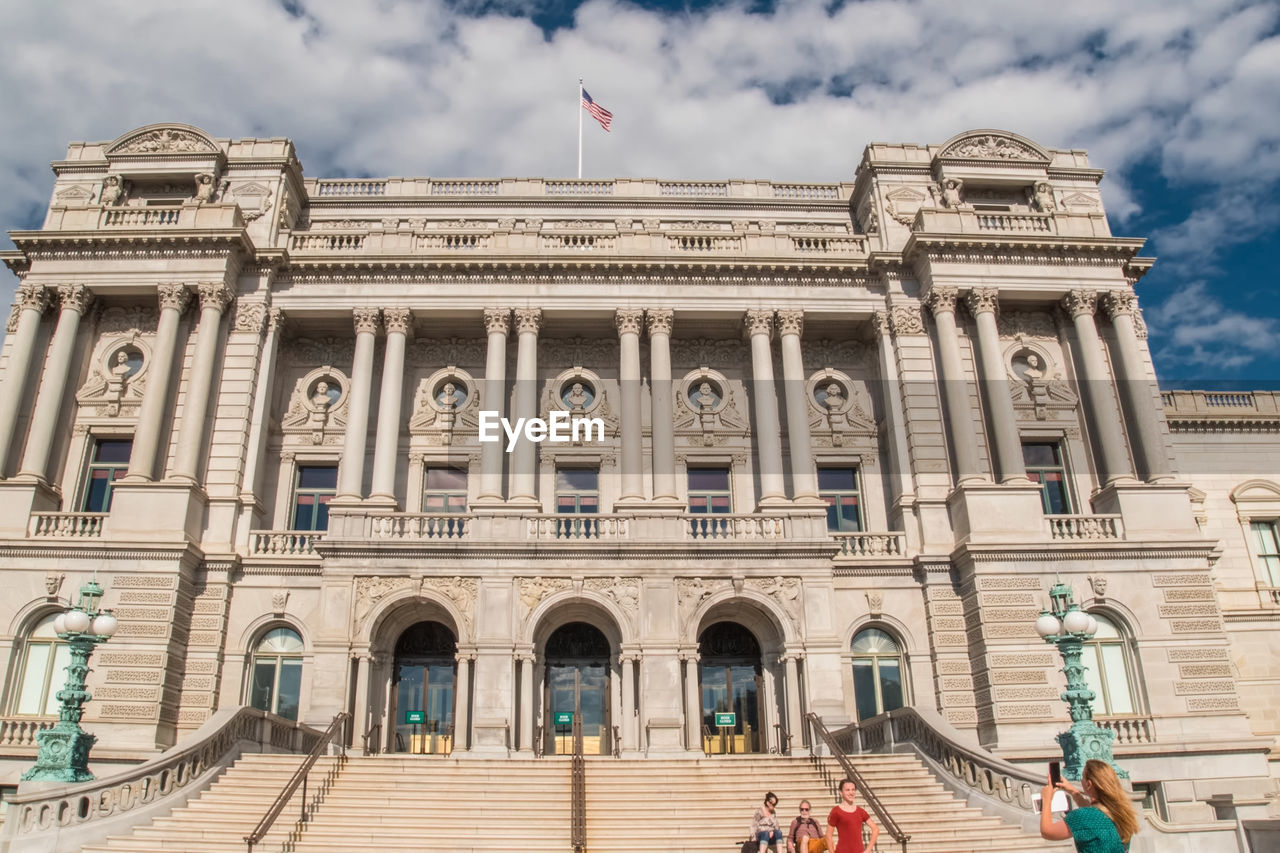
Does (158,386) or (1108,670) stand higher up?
(158,386)

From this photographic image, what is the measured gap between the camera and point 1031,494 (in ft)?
91.4

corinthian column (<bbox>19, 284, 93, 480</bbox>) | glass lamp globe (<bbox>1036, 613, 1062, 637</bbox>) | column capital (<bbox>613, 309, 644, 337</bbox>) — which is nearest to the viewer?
glass lamp globe (<bbox>1036, 613, 1062, 637</bbox>)

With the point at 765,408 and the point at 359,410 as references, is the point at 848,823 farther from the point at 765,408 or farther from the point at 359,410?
the point at 359,410

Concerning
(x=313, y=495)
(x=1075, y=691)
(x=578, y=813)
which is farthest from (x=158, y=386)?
(x=1075, y=691)

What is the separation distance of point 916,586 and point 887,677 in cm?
277

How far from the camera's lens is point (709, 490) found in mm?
31750

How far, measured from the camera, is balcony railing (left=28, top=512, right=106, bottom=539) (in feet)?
87.4

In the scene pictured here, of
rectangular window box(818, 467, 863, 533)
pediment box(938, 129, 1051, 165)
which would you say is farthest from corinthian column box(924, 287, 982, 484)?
pediment box(938, 129, 1051, 165)

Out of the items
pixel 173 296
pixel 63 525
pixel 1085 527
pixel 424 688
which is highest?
pixel 173 296

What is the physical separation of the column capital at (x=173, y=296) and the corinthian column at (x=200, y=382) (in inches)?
22.9

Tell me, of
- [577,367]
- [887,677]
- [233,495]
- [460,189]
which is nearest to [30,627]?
[233,495]

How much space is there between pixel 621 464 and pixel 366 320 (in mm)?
9639

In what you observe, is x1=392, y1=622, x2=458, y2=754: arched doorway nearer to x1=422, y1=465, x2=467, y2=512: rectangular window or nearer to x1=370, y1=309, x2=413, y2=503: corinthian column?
x1=370, y1=309, x2=413, y2=503: corinthian column

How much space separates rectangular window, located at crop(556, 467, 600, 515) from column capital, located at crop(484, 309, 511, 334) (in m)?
5.02
